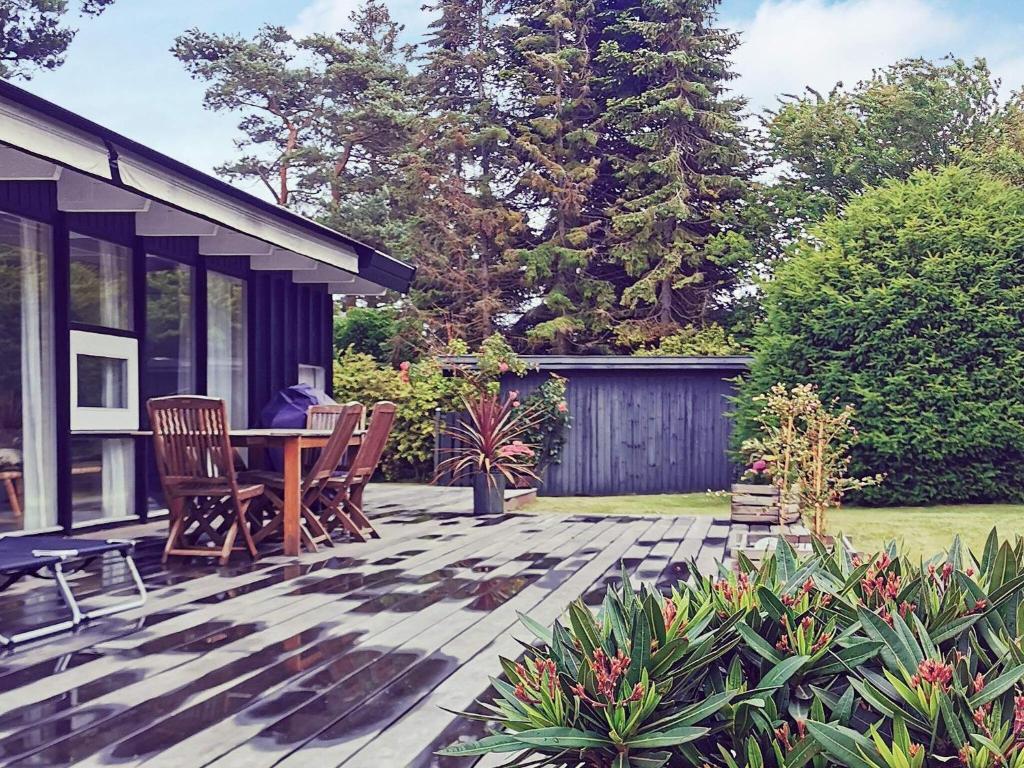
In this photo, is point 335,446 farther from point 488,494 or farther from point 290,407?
point 488,494

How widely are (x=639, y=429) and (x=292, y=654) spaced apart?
1057 centimetres

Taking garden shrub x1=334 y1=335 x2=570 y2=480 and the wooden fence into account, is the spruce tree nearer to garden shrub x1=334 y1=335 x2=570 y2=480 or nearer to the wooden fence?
the wooden fence

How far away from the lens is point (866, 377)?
11.0 m

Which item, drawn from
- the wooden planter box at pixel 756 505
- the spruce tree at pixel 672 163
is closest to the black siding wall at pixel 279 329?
the wooden planter box at pixel 756 505

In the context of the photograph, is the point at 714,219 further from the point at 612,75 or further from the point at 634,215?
the point at 612,75

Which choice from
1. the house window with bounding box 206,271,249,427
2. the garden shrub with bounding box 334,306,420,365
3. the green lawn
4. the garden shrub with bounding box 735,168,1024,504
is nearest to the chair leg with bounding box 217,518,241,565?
the house window with bounding box 206,271,249,427

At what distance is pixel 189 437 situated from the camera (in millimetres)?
5434

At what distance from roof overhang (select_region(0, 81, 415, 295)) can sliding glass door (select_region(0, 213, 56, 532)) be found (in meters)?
0.38

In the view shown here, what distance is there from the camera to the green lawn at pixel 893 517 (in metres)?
8.24

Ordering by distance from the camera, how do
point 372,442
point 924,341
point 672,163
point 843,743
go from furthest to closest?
point 672,163
point 924,341
point 372,442
point 843,743

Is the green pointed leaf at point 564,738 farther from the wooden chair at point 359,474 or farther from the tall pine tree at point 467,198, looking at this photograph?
the tall pine tree at point 467,198

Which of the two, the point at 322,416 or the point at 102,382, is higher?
the point at 102,382

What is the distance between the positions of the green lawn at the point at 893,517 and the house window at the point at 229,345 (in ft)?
10.3

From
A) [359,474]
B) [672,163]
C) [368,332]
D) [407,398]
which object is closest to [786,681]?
[359,474]
